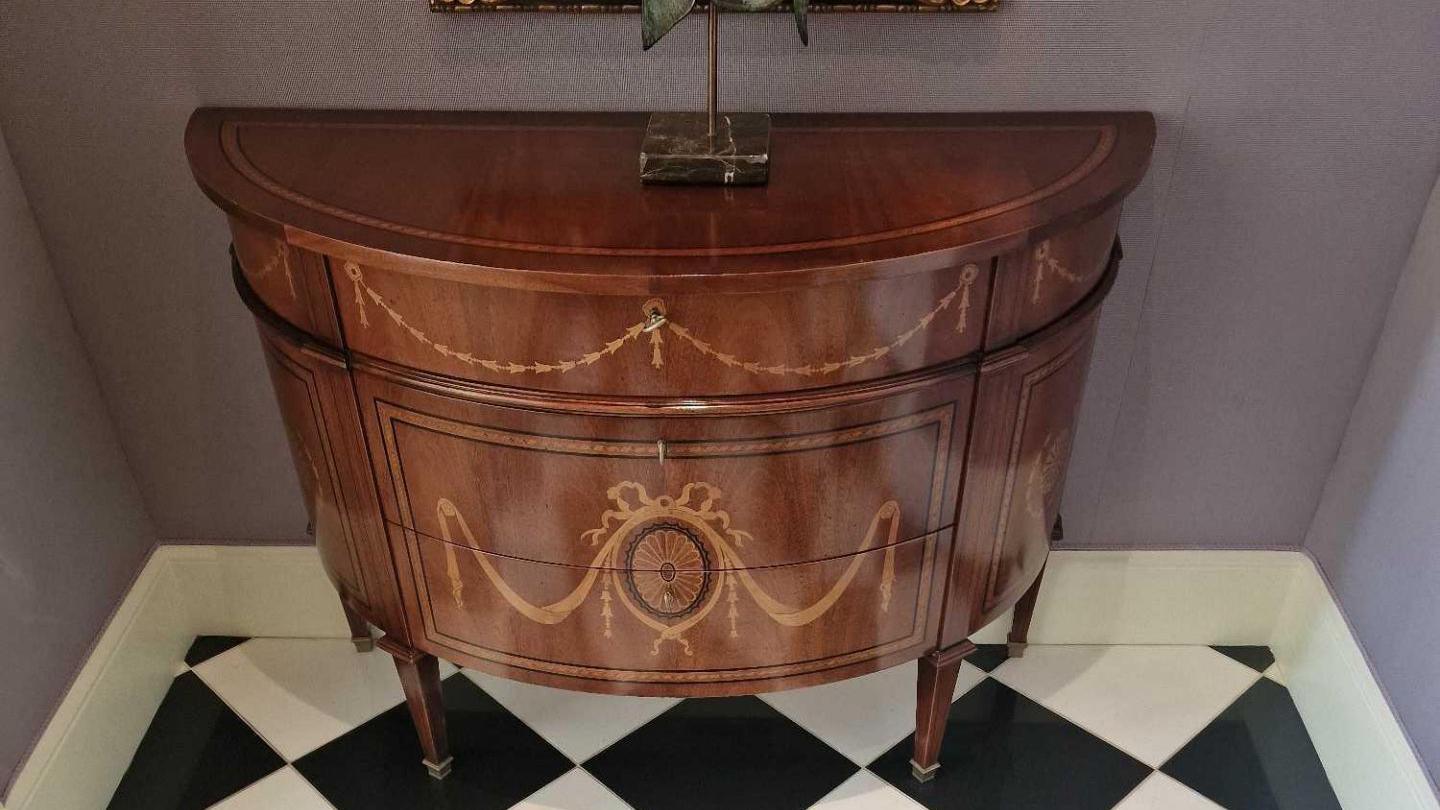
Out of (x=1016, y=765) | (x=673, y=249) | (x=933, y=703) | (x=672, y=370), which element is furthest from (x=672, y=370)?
(x=1016, y=765)

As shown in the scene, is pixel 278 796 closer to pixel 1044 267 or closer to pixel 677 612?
pixel 677 612

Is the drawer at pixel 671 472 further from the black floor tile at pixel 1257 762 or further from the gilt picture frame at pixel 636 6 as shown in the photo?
the black floor tile at pixel 1257 762

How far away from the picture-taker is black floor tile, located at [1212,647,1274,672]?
1.85m

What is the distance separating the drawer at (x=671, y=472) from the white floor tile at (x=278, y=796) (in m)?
0.57

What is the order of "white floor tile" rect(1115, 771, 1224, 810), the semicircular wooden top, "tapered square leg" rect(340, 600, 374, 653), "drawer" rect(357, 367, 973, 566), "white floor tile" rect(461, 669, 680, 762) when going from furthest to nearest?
"tapered square leg" rect(340, 600, 374, 653), "white floor tile" rect(461, 669, 680, 762), "white floor tile" rect(1115, 771, 1224, 810), "drawer" rect(357, 367, 973, 566), the semicircular wooden top

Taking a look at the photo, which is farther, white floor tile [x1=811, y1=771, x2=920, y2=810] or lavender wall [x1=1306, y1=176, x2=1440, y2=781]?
white floor tile [x1=811, y1=771, x2=920, y2=810]

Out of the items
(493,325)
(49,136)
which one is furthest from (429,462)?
(49,136)

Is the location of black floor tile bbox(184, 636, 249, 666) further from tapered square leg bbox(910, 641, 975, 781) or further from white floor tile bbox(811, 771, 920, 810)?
tapered square leg bbox(910, 641, 975, 781)

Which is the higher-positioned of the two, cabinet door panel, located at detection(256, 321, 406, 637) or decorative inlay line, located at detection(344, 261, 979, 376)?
decorative inlay line, located at detection(344, 261, 979, 376)

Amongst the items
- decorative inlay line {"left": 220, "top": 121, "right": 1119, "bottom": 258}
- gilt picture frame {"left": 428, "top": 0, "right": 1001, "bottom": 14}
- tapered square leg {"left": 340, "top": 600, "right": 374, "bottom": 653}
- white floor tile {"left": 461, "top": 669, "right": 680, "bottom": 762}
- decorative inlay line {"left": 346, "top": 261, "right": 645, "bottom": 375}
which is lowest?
white floor tile {"left": 461, "top": 669, "right": 680, "bottom": 762}

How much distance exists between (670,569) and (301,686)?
0.81 m

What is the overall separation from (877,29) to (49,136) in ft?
3.28

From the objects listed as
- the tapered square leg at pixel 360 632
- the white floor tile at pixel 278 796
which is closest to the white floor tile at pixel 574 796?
the white floor tile at pixel 278 796

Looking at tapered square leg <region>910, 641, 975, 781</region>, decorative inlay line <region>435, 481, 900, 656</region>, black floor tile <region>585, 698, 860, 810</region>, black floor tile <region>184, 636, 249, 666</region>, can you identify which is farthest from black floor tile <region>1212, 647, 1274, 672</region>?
black floor tile <region>184, 636, 249, 666</region>
